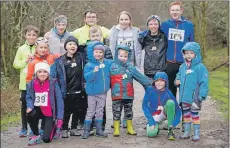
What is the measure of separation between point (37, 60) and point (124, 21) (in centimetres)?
158

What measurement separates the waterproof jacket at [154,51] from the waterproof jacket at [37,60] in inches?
58.3

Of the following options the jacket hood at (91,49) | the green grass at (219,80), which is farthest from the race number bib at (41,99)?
the green grass at (219,80)

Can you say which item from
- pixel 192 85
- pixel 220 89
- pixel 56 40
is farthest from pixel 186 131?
pixel 220 89

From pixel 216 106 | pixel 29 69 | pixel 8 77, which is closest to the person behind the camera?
pixel 29 69

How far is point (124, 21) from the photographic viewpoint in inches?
288

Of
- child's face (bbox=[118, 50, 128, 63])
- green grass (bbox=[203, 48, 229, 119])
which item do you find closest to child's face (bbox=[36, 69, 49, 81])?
child's face (bbox=[118, 50, 128, 63])

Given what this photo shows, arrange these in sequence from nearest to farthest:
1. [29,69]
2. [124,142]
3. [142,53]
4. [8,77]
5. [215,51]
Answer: [124,142]
[29,69]
[142,53]
[8,77]
[215,51]

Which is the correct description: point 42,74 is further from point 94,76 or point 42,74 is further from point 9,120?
point 9,120

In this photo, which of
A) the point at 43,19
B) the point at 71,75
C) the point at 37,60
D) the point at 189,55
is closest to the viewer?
the point at 189,55

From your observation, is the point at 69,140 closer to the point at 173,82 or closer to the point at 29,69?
the point at 29,69

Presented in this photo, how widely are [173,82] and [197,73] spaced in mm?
771

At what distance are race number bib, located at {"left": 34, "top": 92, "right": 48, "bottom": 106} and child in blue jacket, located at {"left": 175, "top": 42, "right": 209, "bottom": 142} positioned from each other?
2126mm

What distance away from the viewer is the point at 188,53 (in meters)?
6.84

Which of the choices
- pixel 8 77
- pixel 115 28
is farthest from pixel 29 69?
pixel 8 77
